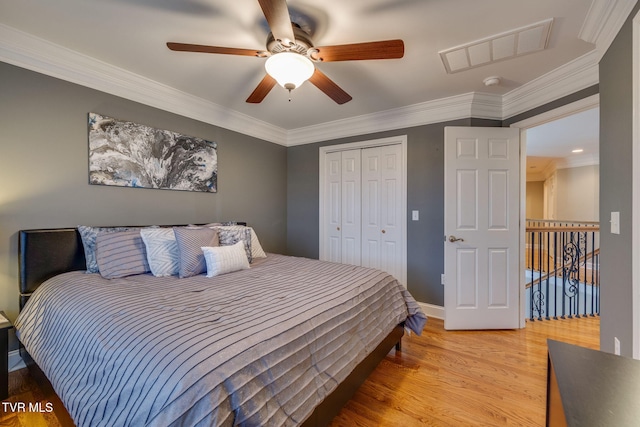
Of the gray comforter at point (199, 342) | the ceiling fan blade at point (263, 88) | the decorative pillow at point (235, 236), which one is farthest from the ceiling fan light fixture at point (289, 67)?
the decorative pillow at point (235, 236)

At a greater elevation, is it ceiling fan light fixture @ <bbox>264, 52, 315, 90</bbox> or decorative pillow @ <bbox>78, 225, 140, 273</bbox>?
ceiling fan light fixture @ <bbox>264, 52, 315, 90</bbox>

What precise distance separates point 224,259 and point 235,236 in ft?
1.39

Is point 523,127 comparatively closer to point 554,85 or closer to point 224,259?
point 554,85

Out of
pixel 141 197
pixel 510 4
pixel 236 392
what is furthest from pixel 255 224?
pixel 510 4

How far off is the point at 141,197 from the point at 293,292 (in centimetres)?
193

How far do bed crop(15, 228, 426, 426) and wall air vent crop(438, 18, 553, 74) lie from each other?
71.4 inches

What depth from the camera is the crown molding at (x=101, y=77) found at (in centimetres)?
194

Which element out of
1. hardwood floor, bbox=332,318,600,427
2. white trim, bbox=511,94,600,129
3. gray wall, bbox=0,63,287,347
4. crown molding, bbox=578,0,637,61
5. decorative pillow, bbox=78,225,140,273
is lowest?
hardwood floor, bbox=332,318,600,427

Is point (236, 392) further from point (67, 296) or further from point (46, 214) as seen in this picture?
point (46, 214)

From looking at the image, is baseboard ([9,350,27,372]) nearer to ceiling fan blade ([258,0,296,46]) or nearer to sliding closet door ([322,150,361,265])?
ceiling fan blade ([258,0,296,46])

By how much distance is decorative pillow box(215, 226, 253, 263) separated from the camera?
2500mm

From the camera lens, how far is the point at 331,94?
2152 millimetres

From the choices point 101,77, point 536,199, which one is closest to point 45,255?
point 101,77

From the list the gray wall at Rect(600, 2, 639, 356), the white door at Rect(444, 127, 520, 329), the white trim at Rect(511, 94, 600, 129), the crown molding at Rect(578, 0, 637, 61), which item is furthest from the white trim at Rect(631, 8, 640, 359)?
the white door at Rect(444, 127, 520, 329)
